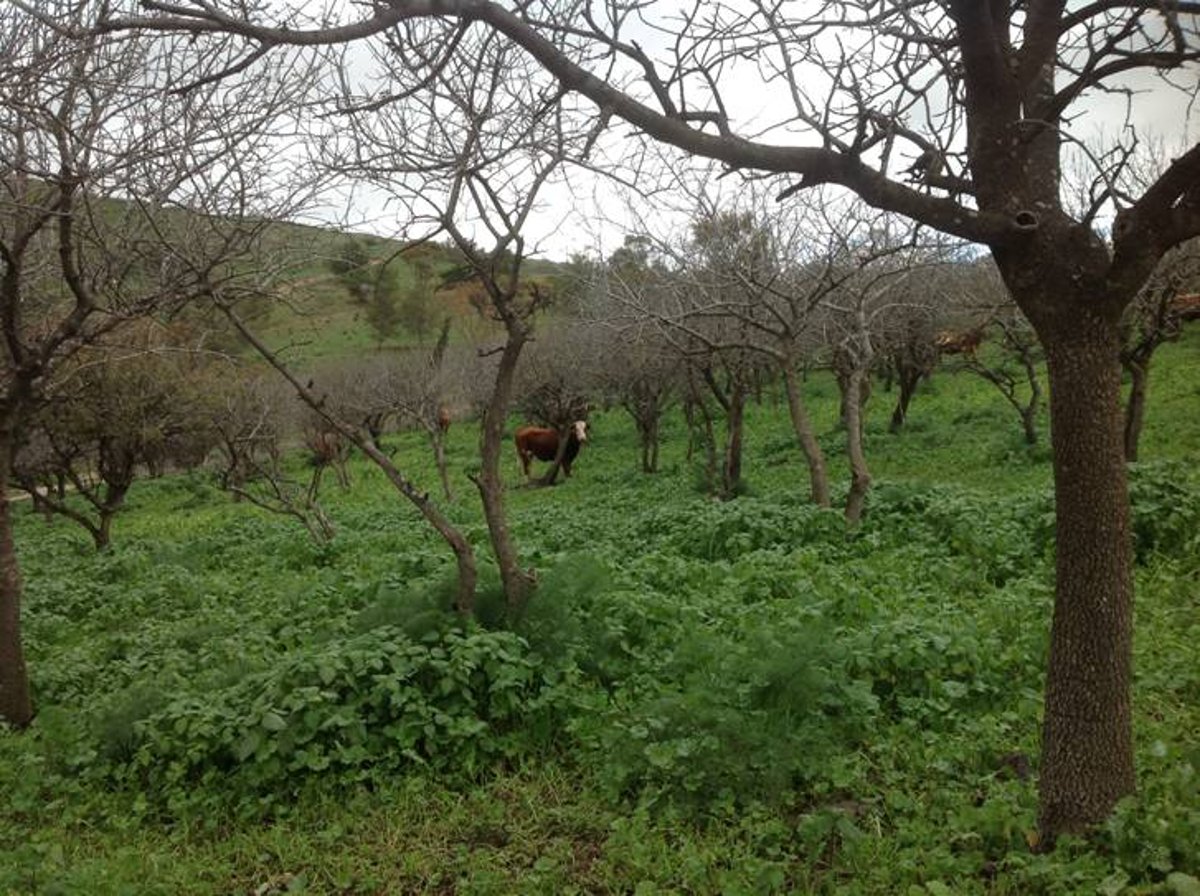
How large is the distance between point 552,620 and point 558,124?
3131mm

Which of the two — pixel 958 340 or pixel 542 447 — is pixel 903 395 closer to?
pixel 958 340

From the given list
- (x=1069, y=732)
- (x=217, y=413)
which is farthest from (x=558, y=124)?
(x=217, y=413)

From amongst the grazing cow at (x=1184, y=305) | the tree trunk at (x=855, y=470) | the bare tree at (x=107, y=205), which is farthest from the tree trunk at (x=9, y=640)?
the grazing cow at (x=1184, y=305)

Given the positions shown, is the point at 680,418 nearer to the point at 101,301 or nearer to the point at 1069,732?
the point at 101,301

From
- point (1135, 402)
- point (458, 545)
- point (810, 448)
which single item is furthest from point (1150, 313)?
point (458, 545)

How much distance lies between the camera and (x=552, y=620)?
19.2 feet

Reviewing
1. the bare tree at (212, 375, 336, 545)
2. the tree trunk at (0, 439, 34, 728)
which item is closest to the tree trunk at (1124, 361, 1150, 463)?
the bare tree at (212, 375, 336, 545)

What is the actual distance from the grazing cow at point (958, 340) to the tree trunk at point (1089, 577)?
65.3ft

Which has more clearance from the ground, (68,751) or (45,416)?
(45,416)

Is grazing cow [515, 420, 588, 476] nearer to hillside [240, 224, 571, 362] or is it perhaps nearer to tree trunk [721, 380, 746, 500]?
hillside [240, 224, 571, 362]

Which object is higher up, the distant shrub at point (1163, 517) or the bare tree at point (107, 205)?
the bare tree at point (107, 205)

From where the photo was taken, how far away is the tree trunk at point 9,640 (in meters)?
6.11

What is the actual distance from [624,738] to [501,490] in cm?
227

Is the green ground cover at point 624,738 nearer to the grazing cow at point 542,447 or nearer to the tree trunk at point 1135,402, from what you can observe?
the tree trunk at point 1135,402
